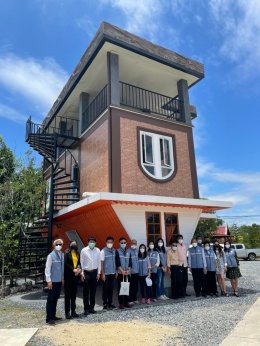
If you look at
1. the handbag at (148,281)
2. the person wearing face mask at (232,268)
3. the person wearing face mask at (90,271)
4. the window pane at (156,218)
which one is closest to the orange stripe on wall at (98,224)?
the window pane at (156,218)

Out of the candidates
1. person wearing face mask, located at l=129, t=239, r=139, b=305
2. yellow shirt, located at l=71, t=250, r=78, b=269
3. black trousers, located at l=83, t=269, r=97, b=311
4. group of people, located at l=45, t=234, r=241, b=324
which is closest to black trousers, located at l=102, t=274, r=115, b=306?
group of people, located at l=45, t=234, r=241, b=324

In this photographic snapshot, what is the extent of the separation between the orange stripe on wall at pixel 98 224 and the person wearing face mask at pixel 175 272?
1.56m

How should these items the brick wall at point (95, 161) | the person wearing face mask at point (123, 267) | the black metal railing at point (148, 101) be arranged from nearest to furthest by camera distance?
the person wearing face mask at point (123, 267) → the brick wall at point (95, 161) → the black metal railing at point (148, 101)

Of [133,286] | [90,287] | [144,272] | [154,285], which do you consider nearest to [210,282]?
[154,285]

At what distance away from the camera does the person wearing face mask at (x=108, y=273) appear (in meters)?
7.29

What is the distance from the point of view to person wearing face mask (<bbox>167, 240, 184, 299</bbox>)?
8344mm

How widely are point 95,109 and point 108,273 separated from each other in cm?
740

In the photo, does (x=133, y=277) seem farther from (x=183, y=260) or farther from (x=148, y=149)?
(x=148, y=149)

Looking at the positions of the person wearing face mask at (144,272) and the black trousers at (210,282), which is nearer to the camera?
the person wearing face mask at (144,272)

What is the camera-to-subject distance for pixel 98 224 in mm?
10234

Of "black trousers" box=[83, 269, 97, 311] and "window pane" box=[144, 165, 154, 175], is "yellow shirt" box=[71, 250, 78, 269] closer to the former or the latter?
"black trousers" box=[83, 269, 97, 311]

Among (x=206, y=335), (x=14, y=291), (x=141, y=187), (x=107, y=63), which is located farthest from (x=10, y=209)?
(x=206, y=335)

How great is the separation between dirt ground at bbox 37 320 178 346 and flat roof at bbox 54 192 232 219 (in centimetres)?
349

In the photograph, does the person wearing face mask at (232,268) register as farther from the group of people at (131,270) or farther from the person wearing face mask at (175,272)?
the person wearing face mask at (175,272)
